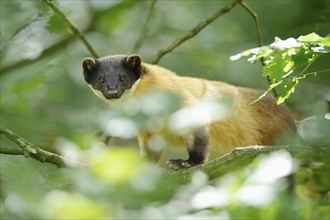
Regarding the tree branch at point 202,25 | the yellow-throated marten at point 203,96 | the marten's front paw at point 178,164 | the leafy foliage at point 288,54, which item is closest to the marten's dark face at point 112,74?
the yellow-throated marten at point 203,96

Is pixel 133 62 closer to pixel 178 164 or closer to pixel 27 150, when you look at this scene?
pixel 178 164

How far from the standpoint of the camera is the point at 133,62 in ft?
27.8

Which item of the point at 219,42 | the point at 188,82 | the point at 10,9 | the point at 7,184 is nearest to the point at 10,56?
the point at 10,9

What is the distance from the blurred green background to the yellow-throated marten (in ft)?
1.21

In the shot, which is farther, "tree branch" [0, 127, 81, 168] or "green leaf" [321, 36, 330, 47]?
"tree branch" [0, 127, 81, 168]

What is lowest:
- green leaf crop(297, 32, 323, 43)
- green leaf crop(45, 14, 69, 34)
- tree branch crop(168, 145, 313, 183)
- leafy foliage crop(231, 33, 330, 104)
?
tree branch crop(168, 145, 313, 183)

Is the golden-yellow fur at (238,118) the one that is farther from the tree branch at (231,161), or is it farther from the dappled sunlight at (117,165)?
the dappled sunlight at (117,165)

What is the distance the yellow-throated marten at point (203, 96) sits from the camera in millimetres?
8242

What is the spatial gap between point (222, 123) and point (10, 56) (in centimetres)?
262

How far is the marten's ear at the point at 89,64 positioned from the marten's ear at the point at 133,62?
41 cm

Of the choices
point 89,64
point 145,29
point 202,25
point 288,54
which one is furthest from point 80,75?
point 288,54

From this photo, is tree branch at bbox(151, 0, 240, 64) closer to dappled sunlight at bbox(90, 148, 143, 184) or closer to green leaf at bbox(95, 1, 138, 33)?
green leaf at bbox(95, 1, 138, 33)

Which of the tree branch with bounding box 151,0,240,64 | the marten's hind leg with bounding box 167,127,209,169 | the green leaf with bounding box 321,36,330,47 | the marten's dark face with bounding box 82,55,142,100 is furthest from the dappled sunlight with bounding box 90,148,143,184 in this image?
the tree branch with bounding box 151,0,240,64

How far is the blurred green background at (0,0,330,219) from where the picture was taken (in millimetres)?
2215
